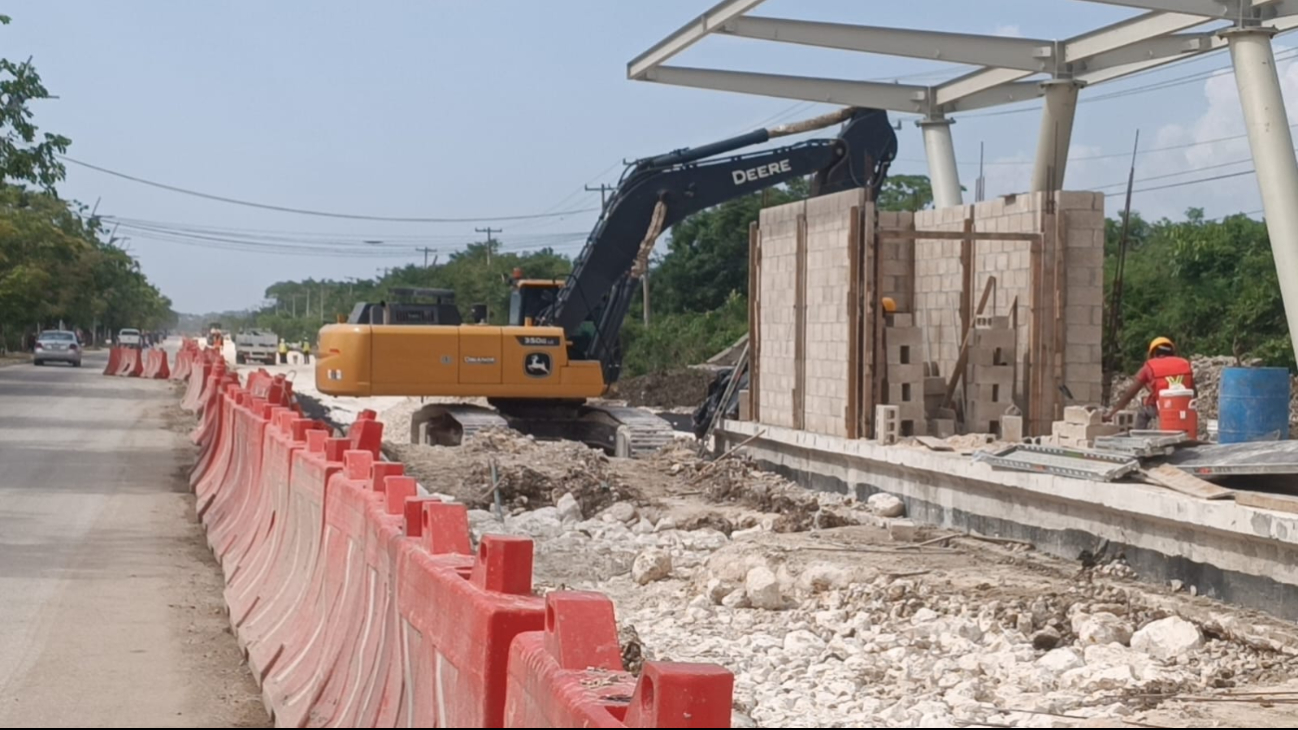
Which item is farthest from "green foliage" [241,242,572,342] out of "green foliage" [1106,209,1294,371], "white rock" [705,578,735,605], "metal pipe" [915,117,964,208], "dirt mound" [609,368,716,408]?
"white rock" [705,578,735,605]

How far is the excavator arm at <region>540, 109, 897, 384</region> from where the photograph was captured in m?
22.9

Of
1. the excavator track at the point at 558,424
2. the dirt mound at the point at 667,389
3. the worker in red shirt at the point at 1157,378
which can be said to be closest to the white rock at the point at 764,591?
the worker in red shirt at the point at 1157,378

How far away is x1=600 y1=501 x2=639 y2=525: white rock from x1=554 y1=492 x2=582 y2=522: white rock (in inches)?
10.0

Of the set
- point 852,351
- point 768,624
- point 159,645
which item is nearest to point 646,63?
point 852,351

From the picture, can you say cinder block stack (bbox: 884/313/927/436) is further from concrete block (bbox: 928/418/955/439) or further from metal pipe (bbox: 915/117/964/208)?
metal pipe (bbox: 915/117/964/208)

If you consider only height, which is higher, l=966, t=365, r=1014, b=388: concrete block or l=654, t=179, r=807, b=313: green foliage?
l=654, t=179, r=807, b=313: green foliage

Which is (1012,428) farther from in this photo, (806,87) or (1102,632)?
(806,87)

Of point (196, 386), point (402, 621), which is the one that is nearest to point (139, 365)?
point (196, 386)

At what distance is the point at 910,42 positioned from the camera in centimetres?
1959

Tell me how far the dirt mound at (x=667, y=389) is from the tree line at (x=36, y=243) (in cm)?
1640

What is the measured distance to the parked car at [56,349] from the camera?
204 ft

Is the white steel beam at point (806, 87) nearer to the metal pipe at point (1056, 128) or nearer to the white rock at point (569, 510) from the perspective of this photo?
the metal pipe at point (1056, 128)

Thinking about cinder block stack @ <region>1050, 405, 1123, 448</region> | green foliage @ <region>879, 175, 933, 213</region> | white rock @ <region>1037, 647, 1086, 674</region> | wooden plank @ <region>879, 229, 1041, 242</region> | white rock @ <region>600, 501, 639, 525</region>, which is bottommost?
white rock @ <region>1037, 647, 1086, 674</region>

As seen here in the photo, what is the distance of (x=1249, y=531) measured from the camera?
407 inches
